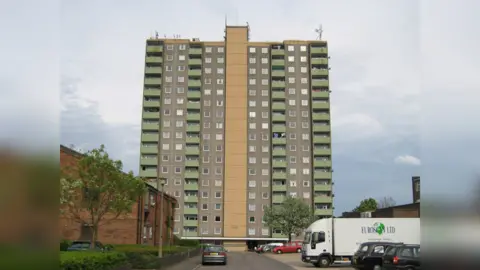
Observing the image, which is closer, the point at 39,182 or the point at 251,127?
the point at 39,182

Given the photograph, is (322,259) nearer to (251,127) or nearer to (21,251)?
(21,251)

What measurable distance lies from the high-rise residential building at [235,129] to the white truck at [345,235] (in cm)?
5625

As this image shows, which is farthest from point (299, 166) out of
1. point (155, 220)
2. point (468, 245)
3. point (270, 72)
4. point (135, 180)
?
point (468, 245)

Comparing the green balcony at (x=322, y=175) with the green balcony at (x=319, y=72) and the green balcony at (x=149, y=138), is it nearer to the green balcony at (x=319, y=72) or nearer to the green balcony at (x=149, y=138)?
the green balcony at (x=319, y=72)

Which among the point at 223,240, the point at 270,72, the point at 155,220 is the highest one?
the point at 270,72

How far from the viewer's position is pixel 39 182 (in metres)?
3.00

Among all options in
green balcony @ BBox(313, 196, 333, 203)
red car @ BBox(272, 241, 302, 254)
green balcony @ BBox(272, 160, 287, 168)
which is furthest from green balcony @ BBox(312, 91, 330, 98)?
red car @ BBox(272, 241, 302, 254)

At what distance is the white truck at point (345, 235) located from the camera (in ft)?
98.4

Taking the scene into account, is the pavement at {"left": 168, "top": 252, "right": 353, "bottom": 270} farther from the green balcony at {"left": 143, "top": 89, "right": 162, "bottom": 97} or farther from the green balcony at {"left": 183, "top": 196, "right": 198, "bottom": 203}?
the green balcony at {"left": 143, "top": 89, "right": 162, "bottom": 97}

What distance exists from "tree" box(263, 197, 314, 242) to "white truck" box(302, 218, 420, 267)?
41917 millimetres

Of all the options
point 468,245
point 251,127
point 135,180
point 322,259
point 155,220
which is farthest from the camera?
point 251,127

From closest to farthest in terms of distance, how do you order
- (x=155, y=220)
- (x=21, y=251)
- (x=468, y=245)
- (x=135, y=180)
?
(x=21, y=251), (x=468, y=245), (x=135, y=180), (x=155, y=220)

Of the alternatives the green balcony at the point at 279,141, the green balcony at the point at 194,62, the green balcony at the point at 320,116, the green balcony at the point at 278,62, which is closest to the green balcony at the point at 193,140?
the green balcony at the point at 279,141

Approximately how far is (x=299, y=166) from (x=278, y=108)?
13.2 meters
